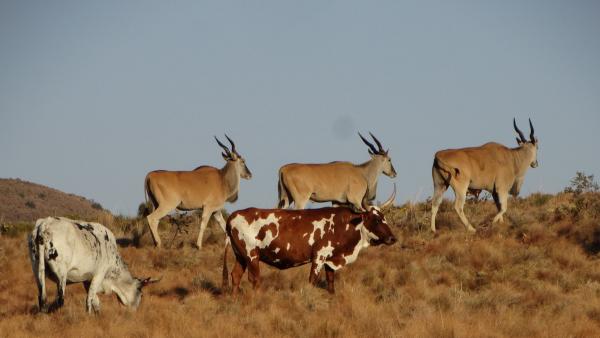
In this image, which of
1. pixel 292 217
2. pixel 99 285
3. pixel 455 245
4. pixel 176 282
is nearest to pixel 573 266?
pixel 455 245

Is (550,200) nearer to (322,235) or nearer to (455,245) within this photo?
(455,245)

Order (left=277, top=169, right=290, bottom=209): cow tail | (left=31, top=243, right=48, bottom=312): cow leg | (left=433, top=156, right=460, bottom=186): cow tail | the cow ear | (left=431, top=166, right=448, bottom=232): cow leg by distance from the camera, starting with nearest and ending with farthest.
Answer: (left=31, top=243, right=48, bottom=312): cow leg < the cow ear < (left=433, top=156, right=460, bottom=186): cow tail < (left=431, top=166, right=448, bottom=232): cow leg < (left=277, top=169, right=290, bottom=209): cow tail

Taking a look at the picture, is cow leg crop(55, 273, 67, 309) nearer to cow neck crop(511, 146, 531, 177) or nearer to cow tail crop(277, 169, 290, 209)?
cow tail crop(277, 169, 290, 209)

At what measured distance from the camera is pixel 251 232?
17.5m

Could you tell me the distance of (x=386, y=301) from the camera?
1733 centimetres

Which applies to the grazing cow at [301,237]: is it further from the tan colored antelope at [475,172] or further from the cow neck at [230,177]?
the cow neck at [230,177]

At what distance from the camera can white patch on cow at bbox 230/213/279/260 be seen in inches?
687

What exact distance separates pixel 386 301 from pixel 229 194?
973cm

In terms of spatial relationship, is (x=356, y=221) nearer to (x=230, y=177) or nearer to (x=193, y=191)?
(x=193, y=191)

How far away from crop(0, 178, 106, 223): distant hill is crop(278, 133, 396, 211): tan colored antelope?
29.3 m

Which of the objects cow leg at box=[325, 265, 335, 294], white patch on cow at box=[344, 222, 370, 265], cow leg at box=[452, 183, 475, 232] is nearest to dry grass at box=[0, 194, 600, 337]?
cow leg at box=[325, 265, 335, 294]

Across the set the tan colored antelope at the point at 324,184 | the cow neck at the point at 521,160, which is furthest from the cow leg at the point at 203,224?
the cow neck at the point at 521,160

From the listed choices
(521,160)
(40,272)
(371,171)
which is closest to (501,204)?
(521,160)

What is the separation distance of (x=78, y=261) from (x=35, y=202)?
4260cm
